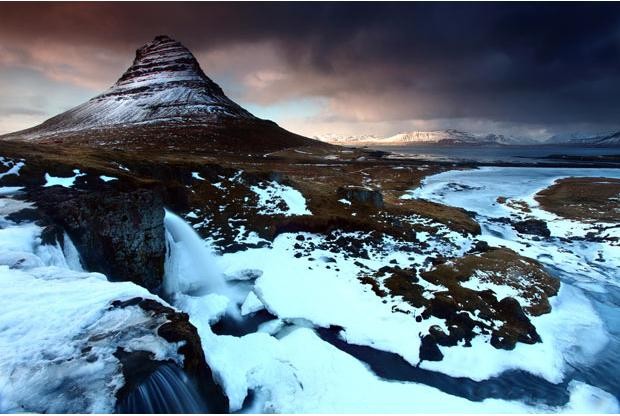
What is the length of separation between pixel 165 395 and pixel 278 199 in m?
30.7

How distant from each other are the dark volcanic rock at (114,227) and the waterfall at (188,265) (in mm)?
1465

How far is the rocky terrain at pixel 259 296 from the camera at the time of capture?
1096cm

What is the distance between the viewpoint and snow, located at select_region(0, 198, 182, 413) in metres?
8.62

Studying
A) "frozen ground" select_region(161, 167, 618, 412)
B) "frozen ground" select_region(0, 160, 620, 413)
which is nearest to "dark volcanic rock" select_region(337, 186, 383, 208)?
"frozen ground" select_region(0, 160, 620, 413)

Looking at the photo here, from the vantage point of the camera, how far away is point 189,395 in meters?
10.5

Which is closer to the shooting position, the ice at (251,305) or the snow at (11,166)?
the ice at (251,305)

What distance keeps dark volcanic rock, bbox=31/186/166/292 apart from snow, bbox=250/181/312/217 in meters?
14.9

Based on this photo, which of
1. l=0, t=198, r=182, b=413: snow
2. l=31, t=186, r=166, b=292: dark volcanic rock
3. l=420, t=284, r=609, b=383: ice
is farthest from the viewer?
l=31, t=186, r=166, b=292: dark volcanic rock

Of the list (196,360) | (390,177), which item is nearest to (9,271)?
(196,360)

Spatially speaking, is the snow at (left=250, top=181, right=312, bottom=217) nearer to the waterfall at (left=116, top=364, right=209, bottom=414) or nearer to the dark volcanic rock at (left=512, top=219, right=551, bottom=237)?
the waterfall at (left=116, top=364, right=209, bottom=414)

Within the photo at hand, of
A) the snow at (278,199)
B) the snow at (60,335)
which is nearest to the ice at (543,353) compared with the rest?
the snow at (60,335)

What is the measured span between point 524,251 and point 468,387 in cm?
2223

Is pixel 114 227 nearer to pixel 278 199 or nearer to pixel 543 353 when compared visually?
pixel 278 199

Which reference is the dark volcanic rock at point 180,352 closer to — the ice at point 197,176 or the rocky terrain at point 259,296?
the rocky terrain at point 259,296
